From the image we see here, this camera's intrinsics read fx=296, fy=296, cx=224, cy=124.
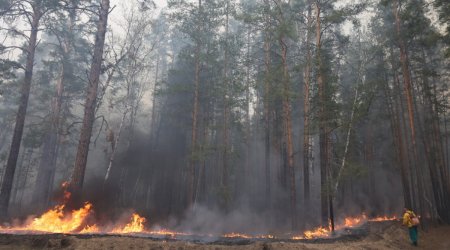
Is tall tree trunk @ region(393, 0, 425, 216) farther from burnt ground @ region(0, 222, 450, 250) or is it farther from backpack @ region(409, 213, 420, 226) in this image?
backpack @ region(409, 213, 420, 226)

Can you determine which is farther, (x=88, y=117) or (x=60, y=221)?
(x=88, y=117)

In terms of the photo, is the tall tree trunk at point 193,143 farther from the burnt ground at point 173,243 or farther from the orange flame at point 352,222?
the orange flame at point 352,222

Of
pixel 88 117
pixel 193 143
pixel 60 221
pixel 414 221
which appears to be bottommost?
pixel 60 221

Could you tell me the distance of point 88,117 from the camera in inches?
519

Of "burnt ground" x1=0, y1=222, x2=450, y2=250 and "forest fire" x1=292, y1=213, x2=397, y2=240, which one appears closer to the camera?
"burnt ground" x1=0, y1=222, x2=450, y2=250

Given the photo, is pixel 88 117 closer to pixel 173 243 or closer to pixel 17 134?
pixel 173 243

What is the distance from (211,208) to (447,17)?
19128 mm

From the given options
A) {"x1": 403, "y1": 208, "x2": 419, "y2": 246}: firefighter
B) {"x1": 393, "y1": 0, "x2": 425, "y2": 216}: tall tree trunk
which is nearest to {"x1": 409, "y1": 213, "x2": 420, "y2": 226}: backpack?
{"x1": 403, "y1": 208, "x2": 419, "y2": 246}: firefighter

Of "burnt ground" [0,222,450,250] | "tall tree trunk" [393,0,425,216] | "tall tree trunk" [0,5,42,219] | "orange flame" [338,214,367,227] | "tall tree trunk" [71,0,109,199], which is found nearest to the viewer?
"burnt ground" [0,222,450,250]

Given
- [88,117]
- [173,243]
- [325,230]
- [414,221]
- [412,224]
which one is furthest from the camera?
[325,230]

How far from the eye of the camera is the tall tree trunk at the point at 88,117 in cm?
1252

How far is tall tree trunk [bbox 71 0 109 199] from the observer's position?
41.1 ft

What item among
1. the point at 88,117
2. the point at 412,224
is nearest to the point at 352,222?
the point at 412,224

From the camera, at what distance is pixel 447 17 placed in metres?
16.2
